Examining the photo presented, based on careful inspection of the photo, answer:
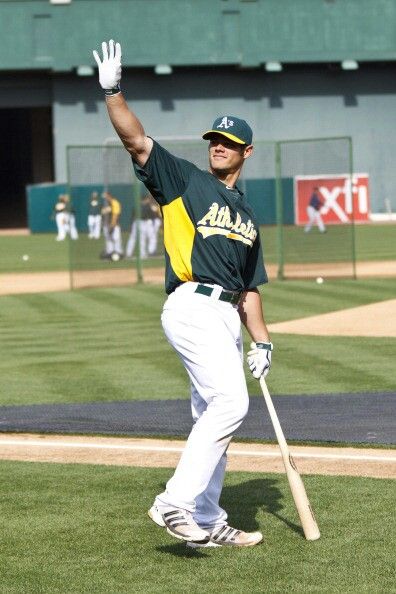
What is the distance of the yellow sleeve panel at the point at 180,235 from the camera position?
7430 mm

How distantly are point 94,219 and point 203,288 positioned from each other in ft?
79.0

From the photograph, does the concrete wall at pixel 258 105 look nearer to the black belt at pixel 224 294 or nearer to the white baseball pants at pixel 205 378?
the black belt at pixel 224 294

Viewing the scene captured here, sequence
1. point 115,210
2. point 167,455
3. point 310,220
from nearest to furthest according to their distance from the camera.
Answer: point 167,455 < point 115,210 < point 310,220

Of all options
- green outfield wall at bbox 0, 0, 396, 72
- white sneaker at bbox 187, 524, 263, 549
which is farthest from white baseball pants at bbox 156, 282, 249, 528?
green outfield wall at bbox 0, 0, 396, 72

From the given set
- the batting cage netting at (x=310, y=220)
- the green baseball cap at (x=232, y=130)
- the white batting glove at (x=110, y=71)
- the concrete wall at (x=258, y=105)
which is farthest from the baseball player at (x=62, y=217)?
the white batting glove at (x=110, y=71)

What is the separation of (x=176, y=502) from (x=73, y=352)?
10.2 metres

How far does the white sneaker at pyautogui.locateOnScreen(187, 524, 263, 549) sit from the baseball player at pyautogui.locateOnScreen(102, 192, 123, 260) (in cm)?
2259

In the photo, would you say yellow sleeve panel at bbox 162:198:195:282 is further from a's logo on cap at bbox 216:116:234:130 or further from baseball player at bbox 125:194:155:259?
baseball player at bbox 125:194:155:259

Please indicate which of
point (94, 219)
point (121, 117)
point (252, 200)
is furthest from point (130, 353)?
point (252, 200)

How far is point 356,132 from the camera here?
57.5m

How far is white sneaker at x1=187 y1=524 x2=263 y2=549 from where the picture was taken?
7.46 metres

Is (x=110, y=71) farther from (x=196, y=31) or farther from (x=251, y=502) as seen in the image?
(x=196, y=31)

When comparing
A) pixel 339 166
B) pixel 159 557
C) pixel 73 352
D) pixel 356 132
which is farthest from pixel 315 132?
pixel 159 557

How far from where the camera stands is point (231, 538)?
7473 mm
